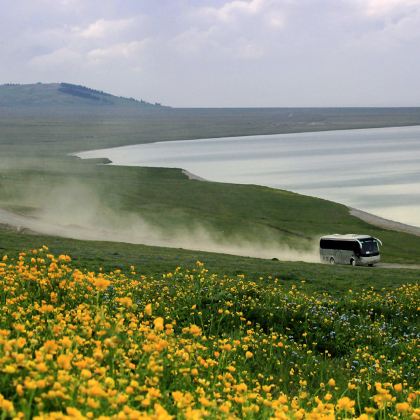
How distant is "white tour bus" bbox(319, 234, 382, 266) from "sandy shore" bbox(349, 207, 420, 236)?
61.8ft

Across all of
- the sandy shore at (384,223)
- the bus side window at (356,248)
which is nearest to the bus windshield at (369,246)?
the bus side window at (356,248)

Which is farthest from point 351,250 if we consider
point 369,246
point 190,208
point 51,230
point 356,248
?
point 190,208

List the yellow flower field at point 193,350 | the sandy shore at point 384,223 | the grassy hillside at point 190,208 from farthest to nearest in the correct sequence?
the sandy shore at point 384,223
the grassy hillside at point 190,208
the yellow flower field at point 193,350

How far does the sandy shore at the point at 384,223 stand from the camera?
2854 inches

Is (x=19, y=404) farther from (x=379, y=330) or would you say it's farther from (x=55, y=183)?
(x=55, y=183)

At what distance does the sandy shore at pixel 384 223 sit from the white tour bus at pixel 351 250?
61.8 feet

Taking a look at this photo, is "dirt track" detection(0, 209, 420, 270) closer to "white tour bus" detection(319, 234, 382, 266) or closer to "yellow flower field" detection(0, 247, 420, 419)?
"white tour bus" detection(319, 234, 382, 266)

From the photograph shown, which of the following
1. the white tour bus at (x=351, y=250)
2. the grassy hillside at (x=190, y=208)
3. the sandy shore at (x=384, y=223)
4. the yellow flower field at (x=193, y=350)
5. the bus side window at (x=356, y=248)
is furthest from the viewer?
the sandy shore at (x=384, y=223)

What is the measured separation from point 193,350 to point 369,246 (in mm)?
43168

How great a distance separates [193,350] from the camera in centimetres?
1078

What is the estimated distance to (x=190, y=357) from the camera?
992 cm

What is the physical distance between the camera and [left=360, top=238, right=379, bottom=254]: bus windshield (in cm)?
5191

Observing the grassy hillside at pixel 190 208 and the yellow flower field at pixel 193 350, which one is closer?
the yellow flower field at pixel 193 350

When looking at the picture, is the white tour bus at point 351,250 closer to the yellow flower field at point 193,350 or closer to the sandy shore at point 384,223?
the sandy shore at point 384,223
